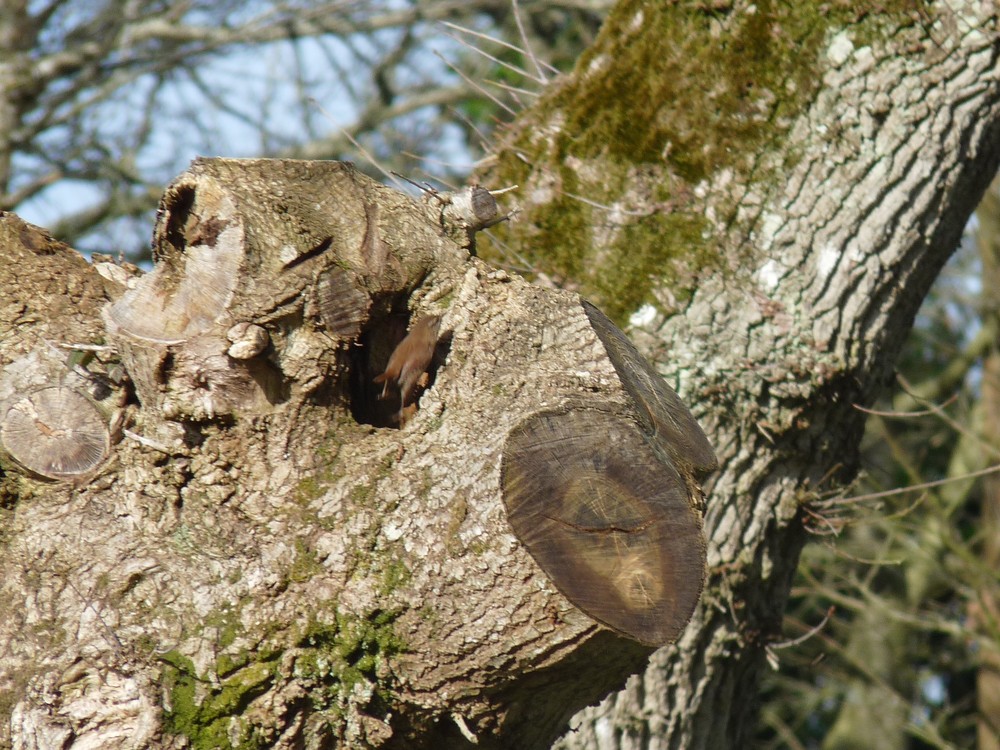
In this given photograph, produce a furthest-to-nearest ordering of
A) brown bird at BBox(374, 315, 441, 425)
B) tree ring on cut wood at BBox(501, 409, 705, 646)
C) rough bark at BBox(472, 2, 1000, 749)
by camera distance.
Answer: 1. rough bark at BBox(472, 2, 1000, 749)
2. brown bird at BBox(374, 315, 441, 425)
3. tree ring on cut wood at BBox(501, 409, 705, 646)

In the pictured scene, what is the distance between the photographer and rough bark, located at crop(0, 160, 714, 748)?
1.63 meters

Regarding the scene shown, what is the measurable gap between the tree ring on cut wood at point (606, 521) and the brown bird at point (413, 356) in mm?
321

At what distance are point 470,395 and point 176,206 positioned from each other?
69 centimetres

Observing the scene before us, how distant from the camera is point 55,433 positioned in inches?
78.3

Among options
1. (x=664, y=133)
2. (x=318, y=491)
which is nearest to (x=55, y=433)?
(x=318, y=491)

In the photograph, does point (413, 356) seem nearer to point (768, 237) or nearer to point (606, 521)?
point (606, 521)

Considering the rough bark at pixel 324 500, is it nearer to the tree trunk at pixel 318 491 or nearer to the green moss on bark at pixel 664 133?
the tree trunk at pixel 318 491

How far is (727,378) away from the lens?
9.33ft

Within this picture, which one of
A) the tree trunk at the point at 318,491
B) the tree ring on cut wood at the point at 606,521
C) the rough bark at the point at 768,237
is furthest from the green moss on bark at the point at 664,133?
the tree ring on cut wood at the point at 606,521

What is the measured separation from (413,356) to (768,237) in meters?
1.42

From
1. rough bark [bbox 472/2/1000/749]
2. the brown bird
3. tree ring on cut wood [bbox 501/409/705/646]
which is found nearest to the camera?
tree ring on cut wood [bbox 501/409/705/646]

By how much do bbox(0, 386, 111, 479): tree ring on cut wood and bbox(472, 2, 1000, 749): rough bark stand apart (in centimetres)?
155

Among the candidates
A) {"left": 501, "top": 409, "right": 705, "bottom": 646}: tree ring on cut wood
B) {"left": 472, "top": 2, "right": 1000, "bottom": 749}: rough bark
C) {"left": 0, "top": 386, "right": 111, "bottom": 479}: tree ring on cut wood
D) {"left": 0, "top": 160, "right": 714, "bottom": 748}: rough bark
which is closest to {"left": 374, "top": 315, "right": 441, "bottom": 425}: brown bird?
{"left": 0, "top": 160, "right": 714, "bottom": 748}: rough bark

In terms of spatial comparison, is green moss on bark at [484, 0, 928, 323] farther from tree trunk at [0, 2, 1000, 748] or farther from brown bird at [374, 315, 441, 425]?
brown bird at [374, 315, 441, 425]
